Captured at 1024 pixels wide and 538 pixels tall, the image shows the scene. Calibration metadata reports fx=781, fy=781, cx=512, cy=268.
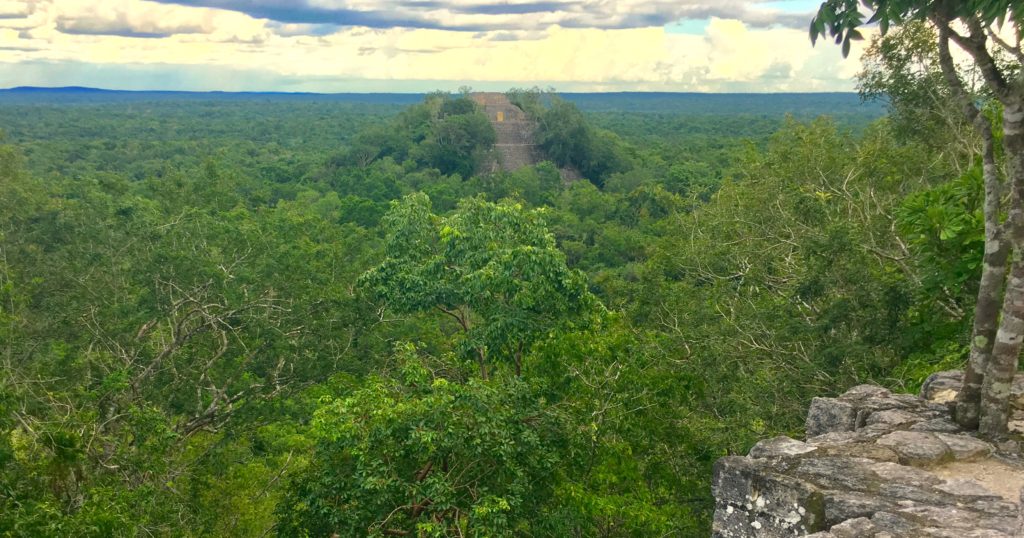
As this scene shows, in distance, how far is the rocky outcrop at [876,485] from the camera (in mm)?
5070

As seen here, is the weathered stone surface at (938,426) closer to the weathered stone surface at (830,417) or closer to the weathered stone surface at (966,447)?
Result: the weathered stone surface at (966,447)

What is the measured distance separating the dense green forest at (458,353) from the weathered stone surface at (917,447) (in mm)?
2224

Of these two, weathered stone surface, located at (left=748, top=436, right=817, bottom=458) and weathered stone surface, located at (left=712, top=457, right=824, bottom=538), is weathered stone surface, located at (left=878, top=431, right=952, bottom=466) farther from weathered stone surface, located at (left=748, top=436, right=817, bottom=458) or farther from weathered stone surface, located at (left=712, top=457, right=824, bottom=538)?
weathered stone surface, located at (left=712, top=457, right=824, bottom=538)

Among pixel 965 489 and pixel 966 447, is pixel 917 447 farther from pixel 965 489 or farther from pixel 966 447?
pixel 965 489

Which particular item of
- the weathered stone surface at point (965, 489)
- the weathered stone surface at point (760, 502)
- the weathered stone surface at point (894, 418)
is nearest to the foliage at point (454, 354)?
the weathered stone surface at point (894, 418)

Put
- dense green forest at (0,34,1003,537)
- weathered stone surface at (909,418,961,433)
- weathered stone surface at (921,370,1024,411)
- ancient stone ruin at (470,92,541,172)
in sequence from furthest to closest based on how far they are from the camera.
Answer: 1. ancient stone ruin at (470,92,541,172)
2. dense green forest at (0,34,1003,537)
3. weathered stone surface at (921,370,1024,411)
4. weathered stone surface at (909,418,961,433)

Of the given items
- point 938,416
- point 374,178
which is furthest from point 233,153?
point 938,416

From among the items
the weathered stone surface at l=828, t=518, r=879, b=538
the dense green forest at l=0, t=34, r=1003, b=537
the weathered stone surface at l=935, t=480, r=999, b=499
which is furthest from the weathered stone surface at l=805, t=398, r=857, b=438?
the weathered stone surface at l=828, t=518, r=879, b=538

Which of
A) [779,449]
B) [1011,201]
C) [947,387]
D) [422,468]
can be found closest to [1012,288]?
[1011,201]

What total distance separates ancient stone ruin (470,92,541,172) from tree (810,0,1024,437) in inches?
2393

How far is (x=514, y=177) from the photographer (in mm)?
53844

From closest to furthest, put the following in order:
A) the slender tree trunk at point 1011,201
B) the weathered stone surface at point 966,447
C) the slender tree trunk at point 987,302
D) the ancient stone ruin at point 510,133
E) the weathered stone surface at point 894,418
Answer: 1. the slender tree trunk at point 1011,201
2. the weathered stone surface at point 966,447
3. the slender tree trunk at point 987,302
4. the weathered stone surface at point 894,418
5. the ancient stone ruin at point 510,133

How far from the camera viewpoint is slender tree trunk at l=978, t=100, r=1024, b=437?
5848mm

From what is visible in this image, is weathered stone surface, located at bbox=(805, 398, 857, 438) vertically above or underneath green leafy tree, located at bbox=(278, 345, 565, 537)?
above
